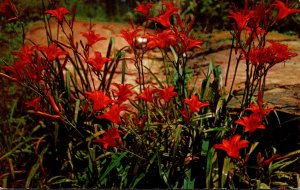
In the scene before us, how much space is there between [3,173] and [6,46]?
8.23ft

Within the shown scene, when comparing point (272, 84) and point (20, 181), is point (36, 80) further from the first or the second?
point (272, 84)

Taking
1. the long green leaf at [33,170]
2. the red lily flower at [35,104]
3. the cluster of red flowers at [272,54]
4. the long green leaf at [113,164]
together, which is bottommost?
the long green leaf at [33,170]

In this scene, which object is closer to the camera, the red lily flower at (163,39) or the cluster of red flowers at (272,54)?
the cluster of red flowers at (272,54)

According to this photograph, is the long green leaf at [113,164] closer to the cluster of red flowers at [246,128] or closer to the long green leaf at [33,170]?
the long green leaf at [33,170]

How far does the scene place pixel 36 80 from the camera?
2.60 meters

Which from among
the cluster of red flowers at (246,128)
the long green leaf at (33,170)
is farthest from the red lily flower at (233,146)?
the long green leaf at (33,170)

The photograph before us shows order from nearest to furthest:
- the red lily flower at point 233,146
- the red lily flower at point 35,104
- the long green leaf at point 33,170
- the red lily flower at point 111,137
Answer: the red lily flower at point 233,146
the red lily flower at point 111,137
the red lily flower at point 35,104
the long green leaf at point 33,170

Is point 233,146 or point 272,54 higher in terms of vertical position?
point 272,54

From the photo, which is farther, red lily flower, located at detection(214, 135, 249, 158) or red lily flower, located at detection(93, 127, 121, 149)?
red lily flower, located at detection(93, 127, 121, 149)

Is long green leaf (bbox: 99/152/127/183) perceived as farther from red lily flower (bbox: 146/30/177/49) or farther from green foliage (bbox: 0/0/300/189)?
red lily flower (bbox: 146/30/177/49)

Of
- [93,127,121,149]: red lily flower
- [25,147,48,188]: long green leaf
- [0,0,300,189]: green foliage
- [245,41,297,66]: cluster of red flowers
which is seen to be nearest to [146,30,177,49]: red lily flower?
[0,0,300,189]: green foliage

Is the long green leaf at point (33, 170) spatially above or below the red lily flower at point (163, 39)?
below

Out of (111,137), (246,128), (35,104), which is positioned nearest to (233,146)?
(246,128)

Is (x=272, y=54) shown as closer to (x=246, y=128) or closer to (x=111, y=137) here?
(x=246, y=128)
